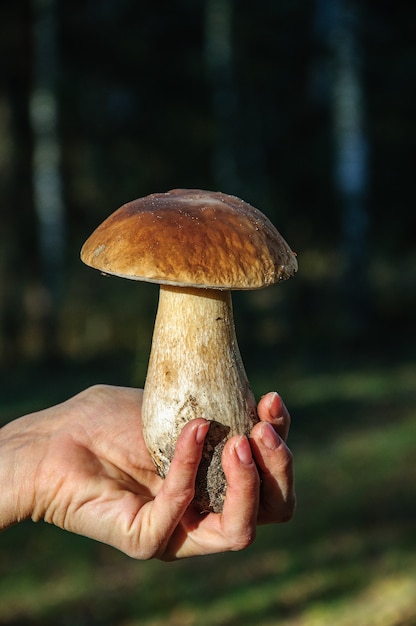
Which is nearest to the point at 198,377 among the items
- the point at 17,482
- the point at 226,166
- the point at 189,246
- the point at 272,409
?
the point at 272,409

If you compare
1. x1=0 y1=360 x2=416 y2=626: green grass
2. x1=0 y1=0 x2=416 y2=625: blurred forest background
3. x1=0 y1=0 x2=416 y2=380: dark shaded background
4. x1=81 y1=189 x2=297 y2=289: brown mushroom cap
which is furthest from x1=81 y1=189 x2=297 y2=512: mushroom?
x1=0 y1=0 x2=416 y2=380: dark shaded background

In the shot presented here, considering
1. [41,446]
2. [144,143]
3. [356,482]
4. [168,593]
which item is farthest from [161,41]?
[41,446]

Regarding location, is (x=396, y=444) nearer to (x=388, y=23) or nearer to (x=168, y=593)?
(x=168, y=593)

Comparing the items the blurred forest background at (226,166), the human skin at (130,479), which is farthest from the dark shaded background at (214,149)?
the human skin at (130,479)

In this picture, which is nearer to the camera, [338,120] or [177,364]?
[177,364]

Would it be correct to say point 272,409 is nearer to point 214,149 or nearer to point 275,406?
point 275,406

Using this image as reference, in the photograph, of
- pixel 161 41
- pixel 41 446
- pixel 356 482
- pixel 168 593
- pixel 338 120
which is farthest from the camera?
pixel 161 41
